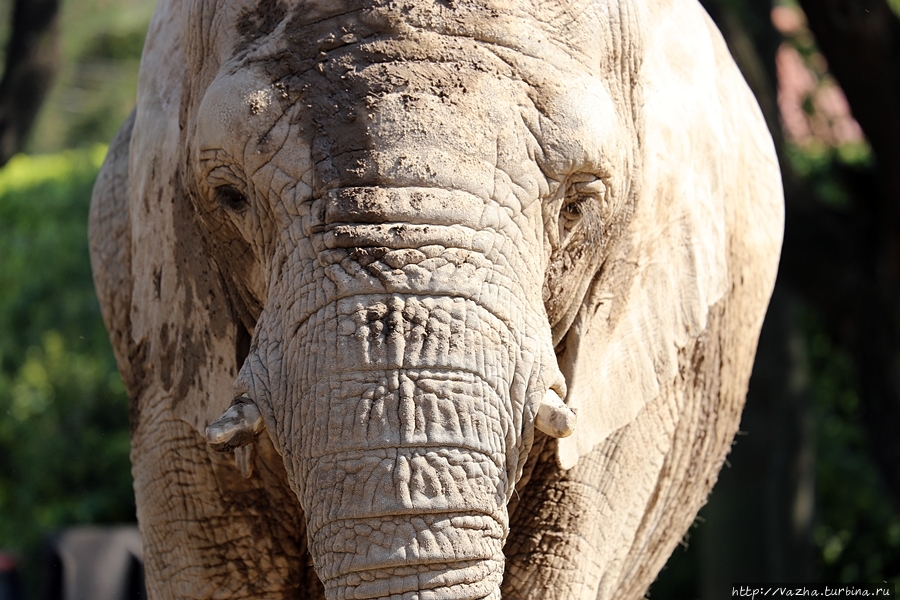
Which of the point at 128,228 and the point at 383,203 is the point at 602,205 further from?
the point at 128,228

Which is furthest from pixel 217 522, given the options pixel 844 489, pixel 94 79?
pixel 94 79

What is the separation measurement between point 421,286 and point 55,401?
201 inches

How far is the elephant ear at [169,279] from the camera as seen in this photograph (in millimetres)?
2512

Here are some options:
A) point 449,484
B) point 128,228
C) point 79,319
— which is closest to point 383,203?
point 449,484

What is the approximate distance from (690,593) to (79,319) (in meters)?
3.73

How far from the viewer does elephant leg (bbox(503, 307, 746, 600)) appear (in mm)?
2637

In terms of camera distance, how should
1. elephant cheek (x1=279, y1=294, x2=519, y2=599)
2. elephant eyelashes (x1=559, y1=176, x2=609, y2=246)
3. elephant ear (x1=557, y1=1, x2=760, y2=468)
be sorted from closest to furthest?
elephant cheek (x1=279, y1=294, x2=519, y2=599) → elephant eyelashes (x1=559, y1=176, x2=609, y2=246) → elephant ear (x1=557, y1=1, x2=760, y2=468)

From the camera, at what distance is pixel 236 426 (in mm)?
2014

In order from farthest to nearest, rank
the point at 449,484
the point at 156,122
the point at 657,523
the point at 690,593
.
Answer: the point at 690,593, the point at 657,523, the point at 156,122, the point at 449,484

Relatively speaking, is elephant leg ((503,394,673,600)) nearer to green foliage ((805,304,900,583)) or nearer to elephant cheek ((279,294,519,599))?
elephant cheek ((279,294,519,599))

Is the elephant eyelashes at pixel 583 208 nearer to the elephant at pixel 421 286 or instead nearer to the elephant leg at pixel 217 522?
the elephant at pixel 421 286

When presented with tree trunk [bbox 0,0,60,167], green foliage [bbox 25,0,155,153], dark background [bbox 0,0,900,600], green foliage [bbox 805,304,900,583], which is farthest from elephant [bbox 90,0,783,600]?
green foliage [bbox 25,0,155,153]

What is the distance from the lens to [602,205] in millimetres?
2299

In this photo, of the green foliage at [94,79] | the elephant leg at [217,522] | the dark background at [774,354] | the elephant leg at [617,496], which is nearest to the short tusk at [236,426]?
the elephant leg at [217,522]
